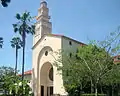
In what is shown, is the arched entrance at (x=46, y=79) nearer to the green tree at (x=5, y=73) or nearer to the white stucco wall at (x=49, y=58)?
the white stucco wall at (x=49, y=58)

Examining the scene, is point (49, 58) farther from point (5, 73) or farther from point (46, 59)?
point (5, 73)

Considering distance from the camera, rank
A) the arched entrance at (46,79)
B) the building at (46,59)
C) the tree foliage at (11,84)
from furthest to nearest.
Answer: the arched entrance at (46,79) < the building at (46,59) < the tree foliage at (11,84)

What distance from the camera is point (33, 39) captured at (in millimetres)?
49312

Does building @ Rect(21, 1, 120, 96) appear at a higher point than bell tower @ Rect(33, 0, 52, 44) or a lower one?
lower

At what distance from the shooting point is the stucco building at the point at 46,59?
38.0 m

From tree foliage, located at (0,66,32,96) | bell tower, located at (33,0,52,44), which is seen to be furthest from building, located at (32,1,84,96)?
tree foliage, located at (0,66,32,96)

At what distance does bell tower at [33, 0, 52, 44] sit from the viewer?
47.4 meters

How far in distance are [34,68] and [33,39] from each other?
26.5 feet

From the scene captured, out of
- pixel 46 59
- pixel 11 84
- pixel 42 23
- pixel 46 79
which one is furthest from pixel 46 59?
pixel 42 23

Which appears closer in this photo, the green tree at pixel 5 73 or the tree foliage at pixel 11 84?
the tree foliage at pixel 11 84

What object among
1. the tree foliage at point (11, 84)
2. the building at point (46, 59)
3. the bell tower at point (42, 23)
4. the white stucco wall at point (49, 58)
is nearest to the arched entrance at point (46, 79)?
the building at point (46, 59)

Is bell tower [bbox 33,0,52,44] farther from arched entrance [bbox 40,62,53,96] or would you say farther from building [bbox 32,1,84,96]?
arched entrance [bbox 40,62,53,96]

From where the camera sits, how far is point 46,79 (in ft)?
145

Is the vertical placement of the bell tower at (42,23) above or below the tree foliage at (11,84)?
above
